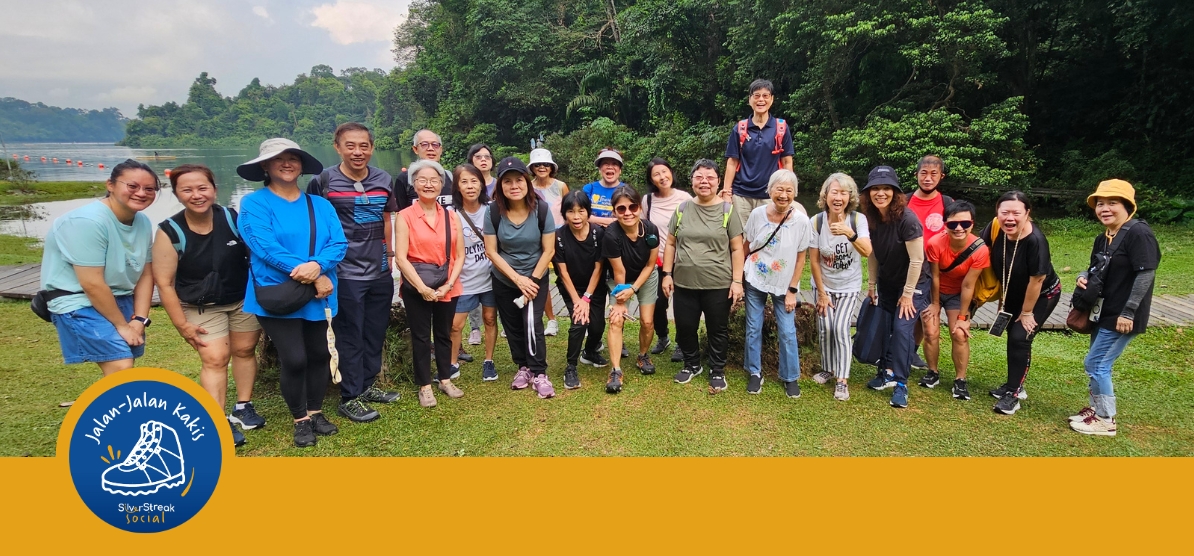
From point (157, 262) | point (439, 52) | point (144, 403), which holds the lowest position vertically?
point (144, 403)

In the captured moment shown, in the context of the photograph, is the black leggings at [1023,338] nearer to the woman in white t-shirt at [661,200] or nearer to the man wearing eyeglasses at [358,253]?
the woman in white t-shirt at [661,200]

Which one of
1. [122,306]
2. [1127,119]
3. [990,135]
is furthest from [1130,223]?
[1127,119]

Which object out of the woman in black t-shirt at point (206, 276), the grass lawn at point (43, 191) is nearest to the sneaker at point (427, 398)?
the woman in black t-shirt at point (206, 276)

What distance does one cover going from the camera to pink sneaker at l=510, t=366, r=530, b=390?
425cm

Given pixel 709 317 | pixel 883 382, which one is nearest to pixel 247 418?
pixel 709 317

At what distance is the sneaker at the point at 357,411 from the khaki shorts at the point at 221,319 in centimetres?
76

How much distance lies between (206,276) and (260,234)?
39 centimetres

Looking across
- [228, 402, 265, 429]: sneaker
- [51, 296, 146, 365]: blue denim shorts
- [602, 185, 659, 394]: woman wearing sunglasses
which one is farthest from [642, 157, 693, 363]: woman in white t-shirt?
[51, 296, 146, 365]: blue denim shorts

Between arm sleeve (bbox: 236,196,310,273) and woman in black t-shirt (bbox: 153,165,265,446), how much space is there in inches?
7.3

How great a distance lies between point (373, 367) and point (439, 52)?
130 ft

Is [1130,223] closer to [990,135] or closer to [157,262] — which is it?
[157,262]

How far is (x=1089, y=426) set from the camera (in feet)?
11.6

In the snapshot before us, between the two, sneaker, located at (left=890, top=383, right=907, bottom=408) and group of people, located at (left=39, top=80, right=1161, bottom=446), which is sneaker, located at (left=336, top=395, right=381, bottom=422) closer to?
group of people, located at (left=39, top=80, right=1161, bottom=446)

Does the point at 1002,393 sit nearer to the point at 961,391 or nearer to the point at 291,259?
the point at 961,391
